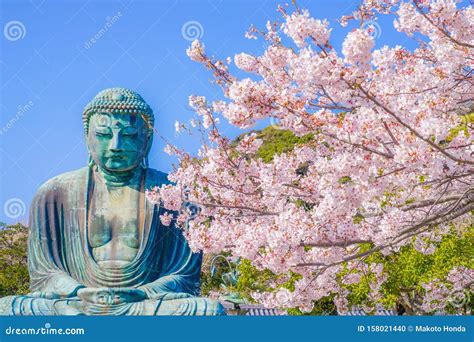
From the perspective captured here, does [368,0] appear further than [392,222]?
Yes

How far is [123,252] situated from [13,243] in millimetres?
19511

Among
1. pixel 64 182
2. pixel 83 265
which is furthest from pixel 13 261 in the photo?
pixel 83 265

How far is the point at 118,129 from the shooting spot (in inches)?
408

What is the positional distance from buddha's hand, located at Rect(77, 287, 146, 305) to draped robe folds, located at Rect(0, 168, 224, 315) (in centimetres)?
6

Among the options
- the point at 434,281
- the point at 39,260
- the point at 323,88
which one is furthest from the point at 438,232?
the point at 434,281

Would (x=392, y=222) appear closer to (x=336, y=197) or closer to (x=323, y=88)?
(x=336, y=197)

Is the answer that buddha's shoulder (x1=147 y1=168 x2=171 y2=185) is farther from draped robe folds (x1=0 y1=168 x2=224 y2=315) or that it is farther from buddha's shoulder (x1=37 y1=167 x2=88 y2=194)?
buddha's shoulder (x1=37 y1=167 x2=88 y2=194)

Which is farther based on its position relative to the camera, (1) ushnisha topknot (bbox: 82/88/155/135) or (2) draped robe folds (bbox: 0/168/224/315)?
(1) ushnisha topknot (bbox: 82/88/155/135)

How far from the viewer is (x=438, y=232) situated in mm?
9477

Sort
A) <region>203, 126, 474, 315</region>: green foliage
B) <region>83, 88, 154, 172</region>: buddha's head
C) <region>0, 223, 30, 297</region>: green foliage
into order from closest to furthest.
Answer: <region>83, 88, 154, 172</region>: buddha's head < <region>203, 126, 474, 315</region>: green foliage < <region>0, 223, 30, 297</region>: green foliage

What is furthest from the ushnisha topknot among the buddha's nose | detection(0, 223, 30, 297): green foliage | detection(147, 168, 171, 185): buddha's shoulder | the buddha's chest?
detection(0, 223, 30, 297): green foliage

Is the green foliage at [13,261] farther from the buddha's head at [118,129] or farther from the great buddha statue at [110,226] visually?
the buddha's head at [118,129]

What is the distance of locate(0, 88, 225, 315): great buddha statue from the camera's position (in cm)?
1009

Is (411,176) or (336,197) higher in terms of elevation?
(411,176)
